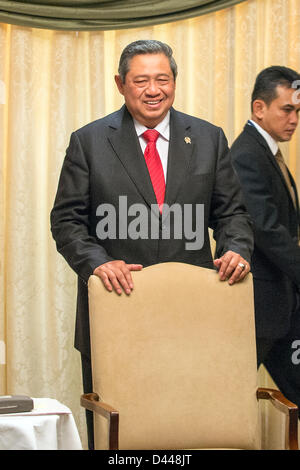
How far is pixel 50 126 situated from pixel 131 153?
1.07 metres

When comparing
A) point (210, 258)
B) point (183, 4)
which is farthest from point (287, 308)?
point (183, 4)

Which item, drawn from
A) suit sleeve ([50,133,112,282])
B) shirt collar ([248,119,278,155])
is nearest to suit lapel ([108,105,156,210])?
suit sleeve ([50,133,112,282])

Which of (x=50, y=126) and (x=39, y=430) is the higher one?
(x=50, y=126)

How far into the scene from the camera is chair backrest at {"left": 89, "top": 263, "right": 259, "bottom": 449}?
2488mm

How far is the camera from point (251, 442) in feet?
8.40

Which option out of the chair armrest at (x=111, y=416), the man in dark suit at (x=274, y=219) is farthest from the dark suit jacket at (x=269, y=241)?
the chair armrest at (x=111, y=416)

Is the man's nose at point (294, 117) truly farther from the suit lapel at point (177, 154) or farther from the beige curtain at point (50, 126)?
the suit lapel at point (177, 154)

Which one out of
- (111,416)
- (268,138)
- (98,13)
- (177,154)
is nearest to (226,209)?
(177,154)

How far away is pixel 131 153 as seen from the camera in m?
2.97

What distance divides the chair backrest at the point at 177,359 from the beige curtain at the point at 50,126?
51.1 inches

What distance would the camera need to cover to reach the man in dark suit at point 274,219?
135 inches

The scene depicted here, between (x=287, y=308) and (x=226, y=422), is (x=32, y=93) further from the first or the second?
(x=226, y=422)

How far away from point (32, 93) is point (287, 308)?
5.51ft

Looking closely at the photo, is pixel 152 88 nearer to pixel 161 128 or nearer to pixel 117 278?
pixel 161 128
